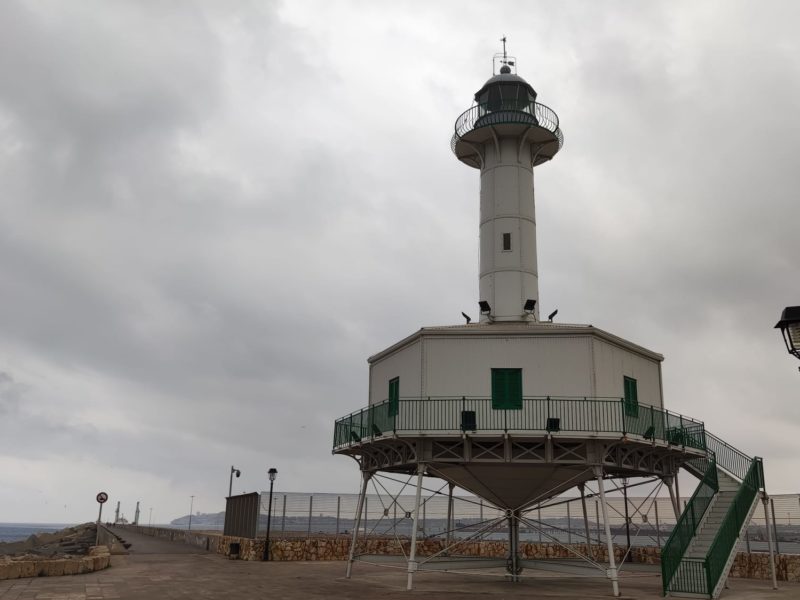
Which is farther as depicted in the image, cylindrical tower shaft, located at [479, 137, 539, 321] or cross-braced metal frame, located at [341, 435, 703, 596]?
cylindrical tower shaft, located at [479, 137, 539, 321]

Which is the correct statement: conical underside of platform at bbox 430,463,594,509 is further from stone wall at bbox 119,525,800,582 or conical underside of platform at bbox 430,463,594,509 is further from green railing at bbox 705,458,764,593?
stone wall at bbox 119,525,800,582

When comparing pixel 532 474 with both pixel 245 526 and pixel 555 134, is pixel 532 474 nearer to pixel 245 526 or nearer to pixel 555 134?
pixel 555 134

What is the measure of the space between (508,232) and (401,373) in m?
9.33

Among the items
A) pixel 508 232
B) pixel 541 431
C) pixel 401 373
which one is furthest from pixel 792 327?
pixel 508 232

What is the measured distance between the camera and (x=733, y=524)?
2334 centimetres

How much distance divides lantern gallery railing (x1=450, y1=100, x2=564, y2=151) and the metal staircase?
16.4 meters

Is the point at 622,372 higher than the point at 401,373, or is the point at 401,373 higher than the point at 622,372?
the point at 622,372

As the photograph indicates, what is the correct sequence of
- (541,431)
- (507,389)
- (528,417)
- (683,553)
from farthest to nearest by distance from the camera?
(507,389)
(528,417)
(541,431)
(683,553)

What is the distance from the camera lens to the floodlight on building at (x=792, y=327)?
10.6 metres

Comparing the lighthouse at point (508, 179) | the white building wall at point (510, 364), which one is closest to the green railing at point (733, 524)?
the white building wall at point (510, 364)

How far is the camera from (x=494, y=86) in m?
36.0

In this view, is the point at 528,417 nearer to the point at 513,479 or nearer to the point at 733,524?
the point at 513,479

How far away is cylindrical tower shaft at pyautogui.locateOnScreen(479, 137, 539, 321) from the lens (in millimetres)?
32062

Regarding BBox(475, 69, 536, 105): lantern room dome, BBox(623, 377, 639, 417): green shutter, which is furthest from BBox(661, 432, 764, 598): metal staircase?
BBox(475, 69, 536, 105): lantern room dome
